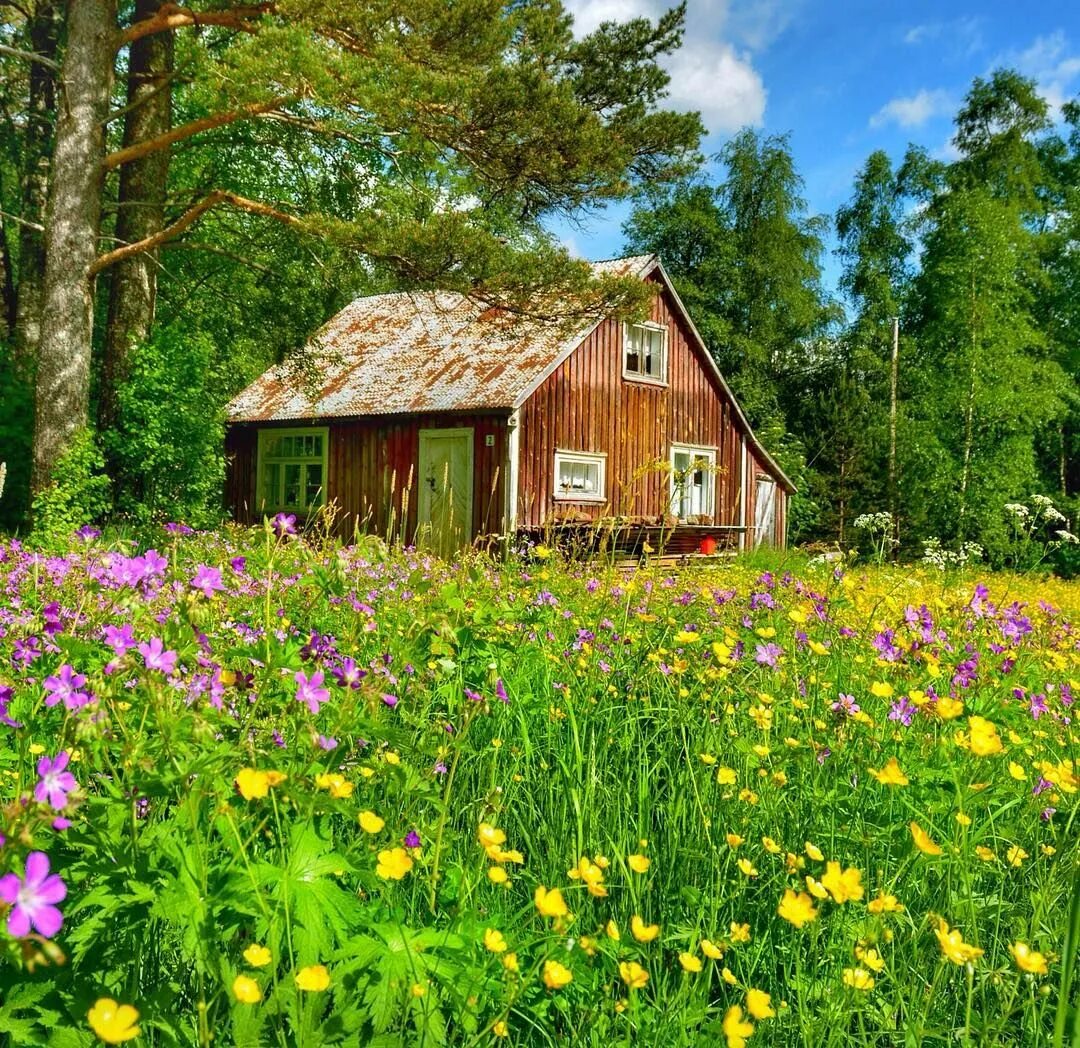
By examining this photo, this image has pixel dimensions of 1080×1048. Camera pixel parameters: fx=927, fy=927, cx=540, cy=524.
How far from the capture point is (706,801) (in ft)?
7.63

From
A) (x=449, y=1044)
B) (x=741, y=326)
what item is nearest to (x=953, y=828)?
(x=449, y=1044)

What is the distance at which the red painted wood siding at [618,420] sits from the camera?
1702cm

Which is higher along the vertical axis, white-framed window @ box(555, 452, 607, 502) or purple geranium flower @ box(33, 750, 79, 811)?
white-framed window @ box(555, 452, 607, 502)

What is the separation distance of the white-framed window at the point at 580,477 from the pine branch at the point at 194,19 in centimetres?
873

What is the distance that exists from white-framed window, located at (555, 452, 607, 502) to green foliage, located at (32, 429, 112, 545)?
26.6 ft

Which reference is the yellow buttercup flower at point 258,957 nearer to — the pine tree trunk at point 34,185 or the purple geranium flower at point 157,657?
the purple geranium flower at point 157,657

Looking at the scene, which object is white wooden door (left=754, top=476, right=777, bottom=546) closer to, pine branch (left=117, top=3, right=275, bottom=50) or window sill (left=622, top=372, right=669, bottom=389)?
window sill (left=622, top=372, right=669, bottom=389)

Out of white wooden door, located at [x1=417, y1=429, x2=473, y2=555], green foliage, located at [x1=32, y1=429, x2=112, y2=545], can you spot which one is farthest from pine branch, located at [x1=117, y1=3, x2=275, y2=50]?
white wooden door, located at [x1=417, y1=429, x2=473, y2=555]

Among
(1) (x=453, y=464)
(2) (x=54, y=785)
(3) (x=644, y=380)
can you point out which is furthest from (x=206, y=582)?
(3) (x=644, y=380)

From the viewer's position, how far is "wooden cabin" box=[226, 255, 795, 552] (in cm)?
1659

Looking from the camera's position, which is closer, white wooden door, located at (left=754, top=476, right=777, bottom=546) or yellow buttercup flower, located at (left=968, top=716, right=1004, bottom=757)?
yellow buttercup flower, located at (left=968, top=716, right=1004, bottom=757)

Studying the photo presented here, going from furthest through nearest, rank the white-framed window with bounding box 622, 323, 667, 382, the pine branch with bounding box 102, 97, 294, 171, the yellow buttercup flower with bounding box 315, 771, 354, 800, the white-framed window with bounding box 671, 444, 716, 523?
1. the white-framed window with bounding box 671, 444, 716, 523
2. the white-framed window with bounding box 622, 323, 667, 382
3. the pine branch with bounding box 102, 97, 294, 171
4. the yellow buttercup flower with bounding box 315, 771, 354, 800

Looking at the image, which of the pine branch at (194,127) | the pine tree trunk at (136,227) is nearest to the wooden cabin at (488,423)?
the pine tree trunk at (136,227)

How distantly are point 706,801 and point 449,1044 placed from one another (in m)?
1.01
